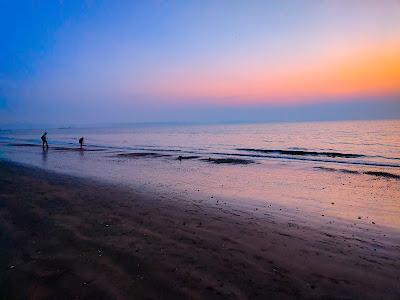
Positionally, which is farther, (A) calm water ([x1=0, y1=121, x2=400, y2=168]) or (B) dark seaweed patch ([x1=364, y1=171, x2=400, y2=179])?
(A) calm water ([x1=0, y1=121, x2=400, y2=168])

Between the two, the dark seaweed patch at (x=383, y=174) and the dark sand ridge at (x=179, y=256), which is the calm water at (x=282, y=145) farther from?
the dark sand ridge at (x=179, y=256)

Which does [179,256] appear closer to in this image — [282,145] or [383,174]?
[383,174]

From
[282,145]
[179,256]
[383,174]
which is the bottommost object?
[383,174]

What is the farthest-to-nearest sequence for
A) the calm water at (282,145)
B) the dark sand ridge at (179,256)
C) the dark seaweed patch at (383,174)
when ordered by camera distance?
the calm water at (282,145) < the dark seaweed patch at (383,174) < the dark sand ridge at (179,256)

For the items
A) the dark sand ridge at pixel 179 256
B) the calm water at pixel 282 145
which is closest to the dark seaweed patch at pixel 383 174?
the calm water at pixel 282 145

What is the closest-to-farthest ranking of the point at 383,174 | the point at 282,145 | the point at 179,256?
1. the point at 179,256
2. the point at 383,174
3. the point at 282,145

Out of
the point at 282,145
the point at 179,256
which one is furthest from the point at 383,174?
the point at 282,145

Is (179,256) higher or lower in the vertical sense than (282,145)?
lower

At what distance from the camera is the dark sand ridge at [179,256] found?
17.0ft

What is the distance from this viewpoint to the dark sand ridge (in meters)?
5.18

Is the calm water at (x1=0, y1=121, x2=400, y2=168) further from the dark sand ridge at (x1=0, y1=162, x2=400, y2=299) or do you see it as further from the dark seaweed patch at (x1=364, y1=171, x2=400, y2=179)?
the dark sand ridge at (x1=0, y1=162, x2=400, y2=299)

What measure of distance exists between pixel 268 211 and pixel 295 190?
505 centimetres

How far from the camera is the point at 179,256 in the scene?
6496 mm

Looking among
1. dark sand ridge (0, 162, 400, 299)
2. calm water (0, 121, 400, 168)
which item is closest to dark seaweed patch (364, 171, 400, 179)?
calm water (0, 121, 400, 168)
